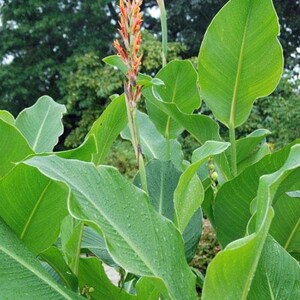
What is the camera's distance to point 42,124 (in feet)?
3.37

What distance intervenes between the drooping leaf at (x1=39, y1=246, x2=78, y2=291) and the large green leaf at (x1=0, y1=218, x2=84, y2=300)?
3.0 inches

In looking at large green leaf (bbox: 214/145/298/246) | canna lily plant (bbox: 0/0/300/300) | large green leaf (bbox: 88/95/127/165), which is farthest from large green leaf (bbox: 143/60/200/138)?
large green leaf (bbox: 214/145/298/246)

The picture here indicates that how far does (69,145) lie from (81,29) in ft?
12.4

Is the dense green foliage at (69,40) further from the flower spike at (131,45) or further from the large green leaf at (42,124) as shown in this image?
the flower spike at (131,45)

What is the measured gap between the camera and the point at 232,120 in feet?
3.01

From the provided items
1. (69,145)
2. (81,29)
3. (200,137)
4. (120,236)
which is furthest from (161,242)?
(81,29)

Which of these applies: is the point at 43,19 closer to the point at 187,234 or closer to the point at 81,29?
the point at 81,29

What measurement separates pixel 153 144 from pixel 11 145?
459 mm

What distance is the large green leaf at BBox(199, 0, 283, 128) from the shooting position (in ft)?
2.65

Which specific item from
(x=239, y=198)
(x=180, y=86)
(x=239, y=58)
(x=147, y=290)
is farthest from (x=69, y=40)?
(x=147, y=290)

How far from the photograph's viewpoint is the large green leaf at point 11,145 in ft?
2.31

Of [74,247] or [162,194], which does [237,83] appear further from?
[74,247]

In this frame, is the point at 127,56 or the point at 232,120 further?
the point at 232,120

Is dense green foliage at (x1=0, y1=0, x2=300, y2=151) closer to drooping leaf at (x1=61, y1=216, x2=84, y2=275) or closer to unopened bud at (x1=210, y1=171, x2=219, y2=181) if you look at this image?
unopened bud at (x1=210, y1=171, x2=219, y2=181)
